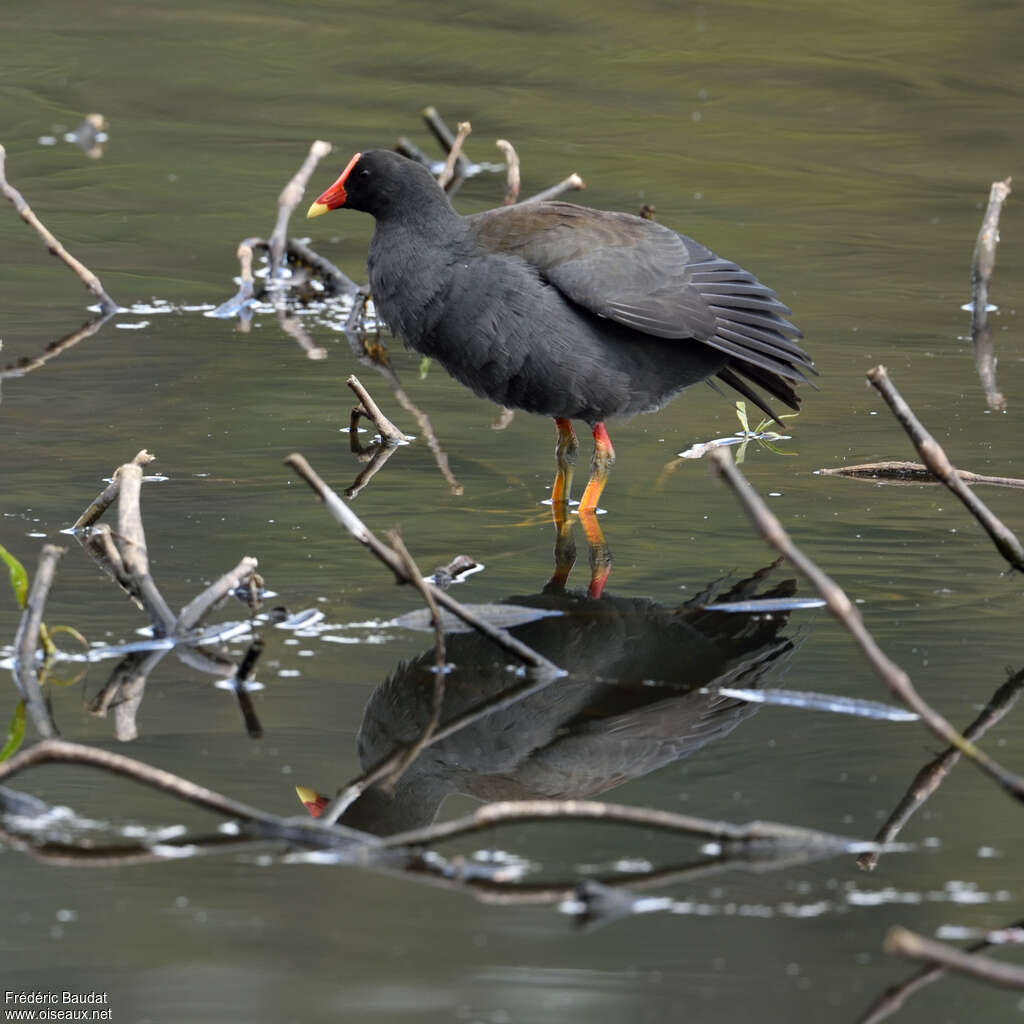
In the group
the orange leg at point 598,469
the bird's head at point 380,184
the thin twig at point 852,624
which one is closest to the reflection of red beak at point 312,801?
the thin twig at point 852,624

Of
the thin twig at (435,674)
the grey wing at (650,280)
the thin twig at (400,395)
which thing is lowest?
the thin twig at (400,395)

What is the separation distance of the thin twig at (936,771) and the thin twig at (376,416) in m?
2.41

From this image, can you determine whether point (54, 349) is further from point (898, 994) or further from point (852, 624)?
point (898, 994)

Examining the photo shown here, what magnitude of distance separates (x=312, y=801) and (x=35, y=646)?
35.0 inches

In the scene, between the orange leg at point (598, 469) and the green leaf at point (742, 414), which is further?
the green leaf at point (742, 414)

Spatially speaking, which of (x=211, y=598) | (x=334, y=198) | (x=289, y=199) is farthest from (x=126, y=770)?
(x=289, y=199)

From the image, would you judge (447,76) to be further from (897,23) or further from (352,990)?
(352,990)

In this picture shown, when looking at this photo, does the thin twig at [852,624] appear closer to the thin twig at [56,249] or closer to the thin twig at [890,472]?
the thin twig at [890,472]

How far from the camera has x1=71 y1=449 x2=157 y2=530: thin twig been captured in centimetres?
479

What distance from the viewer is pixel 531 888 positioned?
123 inches

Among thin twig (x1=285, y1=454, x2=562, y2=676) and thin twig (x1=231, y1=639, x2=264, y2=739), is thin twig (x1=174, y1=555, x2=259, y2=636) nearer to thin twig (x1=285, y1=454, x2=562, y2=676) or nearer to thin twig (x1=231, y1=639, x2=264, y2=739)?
thin twig (x1=231, y1=639, x2=264, y2=739)

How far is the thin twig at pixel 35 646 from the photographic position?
12.6ft

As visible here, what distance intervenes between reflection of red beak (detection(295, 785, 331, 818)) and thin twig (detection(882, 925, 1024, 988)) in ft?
4.17

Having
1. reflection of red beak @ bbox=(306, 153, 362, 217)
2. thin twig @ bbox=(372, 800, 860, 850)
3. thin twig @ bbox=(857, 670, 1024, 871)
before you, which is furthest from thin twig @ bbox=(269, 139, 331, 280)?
thin twig @ bbox=(372, 800, 860, 850)
